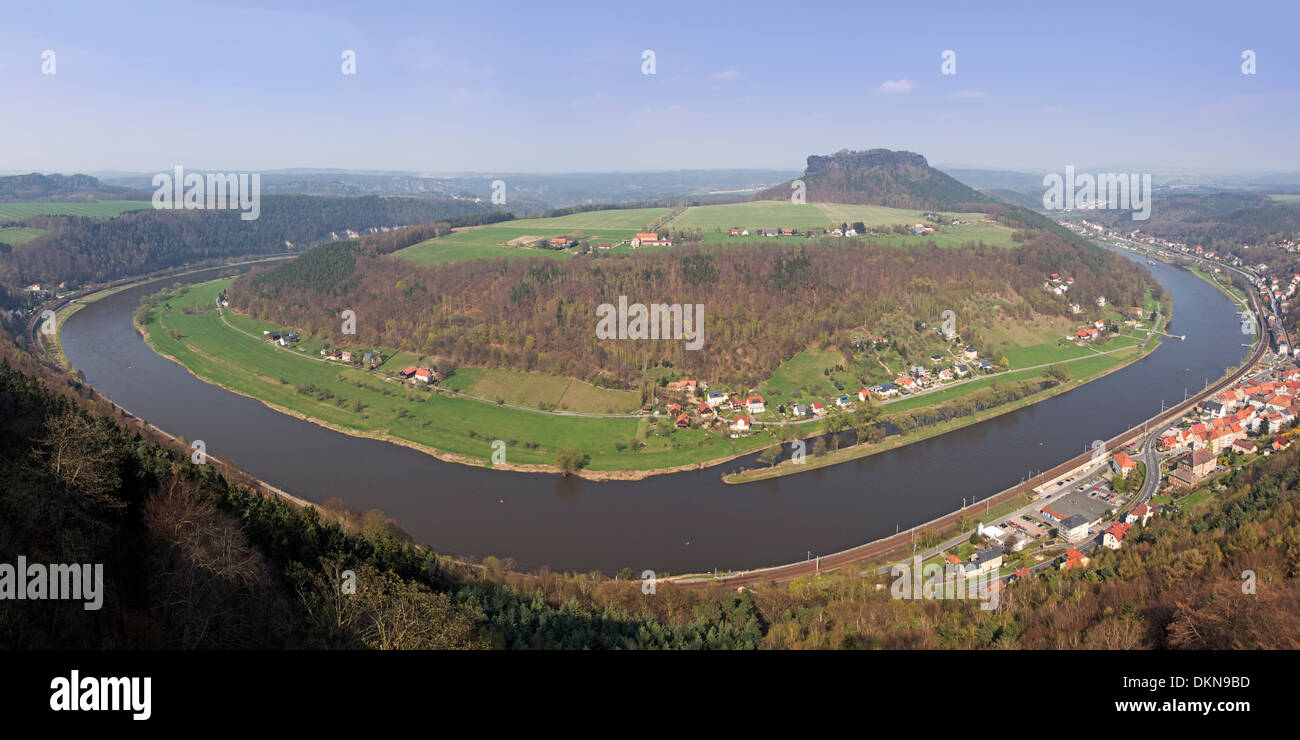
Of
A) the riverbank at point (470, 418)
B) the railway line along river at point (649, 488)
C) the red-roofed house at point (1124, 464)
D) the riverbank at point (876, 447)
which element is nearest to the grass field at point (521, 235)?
the riverbank at point (470, 418)

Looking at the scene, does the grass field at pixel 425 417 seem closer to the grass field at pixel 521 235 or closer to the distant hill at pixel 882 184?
the grass field at pixel 521 235

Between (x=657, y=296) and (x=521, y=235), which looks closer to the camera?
(x=657, y=296)

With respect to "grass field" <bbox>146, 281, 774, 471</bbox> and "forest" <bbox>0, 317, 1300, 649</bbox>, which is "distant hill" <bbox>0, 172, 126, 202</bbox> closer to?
"grass field" <bbox>146, 281, 774, 471</bbox>

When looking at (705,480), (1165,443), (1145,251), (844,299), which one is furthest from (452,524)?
(1145,251)

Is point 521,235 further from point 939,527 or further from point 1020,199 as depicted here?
point 1020,199

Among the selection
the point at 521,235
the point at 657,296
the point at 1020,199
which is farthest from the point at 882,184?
the point at 657,296
